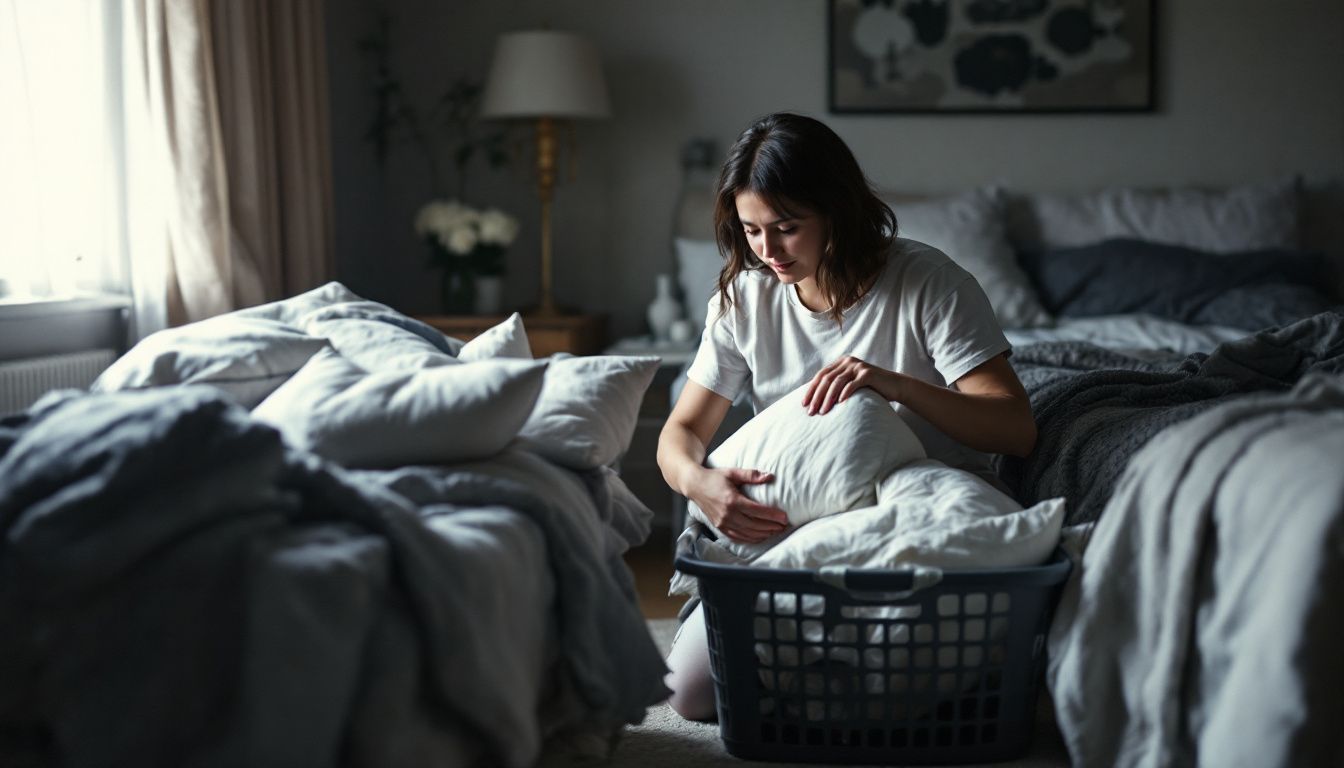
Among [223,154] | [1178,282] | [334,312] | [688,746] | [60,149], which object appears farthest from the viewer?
[1178,282]

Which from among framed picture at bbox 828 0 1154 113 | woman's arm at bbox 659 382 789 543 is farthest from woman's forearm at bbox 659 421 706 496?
framed picture at bbox 828 0 1154 113

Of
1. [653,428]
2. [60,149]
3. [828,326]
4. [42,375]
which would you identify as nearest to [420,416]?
[828,326]

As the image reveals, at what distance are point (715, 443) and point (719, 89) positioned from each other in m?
1.63

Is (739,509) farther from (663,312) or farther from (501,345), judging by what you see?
(663,312)

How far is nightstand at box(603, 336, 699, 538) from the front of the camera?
3.69 metres

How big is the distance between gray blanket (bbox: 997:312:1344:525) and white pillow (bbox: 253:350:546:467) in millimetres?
816

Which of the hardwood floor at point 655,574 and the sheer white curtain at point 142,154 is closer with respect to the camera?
the sheer white curtain at point 142,154

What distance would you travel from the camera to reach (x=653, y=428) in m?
3.78

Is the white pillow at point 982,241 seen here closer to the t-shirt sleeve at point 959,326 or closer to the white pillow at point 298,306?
the t-shirt sleeve at point 959,326

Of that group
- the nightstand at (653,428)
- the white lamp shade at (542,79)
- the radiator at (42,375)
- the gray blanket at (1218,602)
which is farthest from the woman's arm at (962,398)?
the white lamp shade at (542,79)

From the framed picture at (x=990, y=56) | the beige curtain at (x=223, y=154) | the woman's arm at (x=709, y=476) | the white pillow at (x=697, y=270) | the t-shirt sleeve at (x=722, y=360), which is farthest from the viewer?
the framed picture at (x=990, y=56)

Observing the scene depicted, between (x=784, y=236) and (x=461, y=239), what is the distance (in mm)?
2053

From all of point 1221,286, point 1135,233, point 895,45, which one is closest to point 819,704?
point 1221,286

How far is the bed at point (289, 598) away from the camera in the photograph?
109 cm
